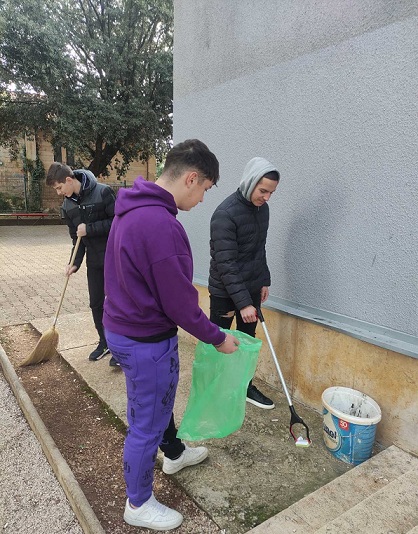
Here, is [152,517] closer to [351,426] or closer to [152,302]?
[152,302]

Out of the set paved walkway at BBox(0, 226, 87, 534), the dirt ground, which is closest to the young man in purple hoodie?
the dirt ground

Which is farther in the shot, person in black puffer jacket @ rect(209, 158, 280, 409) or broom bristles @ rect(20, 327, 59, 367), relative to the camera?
broom bristles @ rect(20, 327, 59, 367)

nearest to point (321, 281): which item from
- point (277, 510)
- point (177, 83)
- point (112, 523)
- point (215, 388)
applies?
point (215, 388)

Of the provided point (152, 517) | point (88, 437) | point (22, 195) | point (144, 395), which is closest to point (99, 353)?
point (88, 437)

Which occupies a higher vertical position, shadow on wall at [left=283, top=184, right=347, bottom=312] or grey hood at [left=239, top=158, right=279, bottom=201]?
grey hood at [left=239, top=158, right=279, bottom=201]

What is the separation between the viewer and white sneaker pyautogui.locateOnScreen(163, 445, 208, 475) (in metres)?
2.24

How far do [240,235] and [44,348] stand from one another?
7.61 feet

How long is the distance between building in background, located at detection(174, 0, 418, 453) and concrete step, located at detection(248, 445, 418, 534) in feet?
1.28

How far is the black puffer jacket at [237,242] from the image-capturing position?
262cm

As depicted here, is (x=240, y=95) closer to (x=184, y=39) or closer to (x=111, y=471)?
(x=184, y=39)

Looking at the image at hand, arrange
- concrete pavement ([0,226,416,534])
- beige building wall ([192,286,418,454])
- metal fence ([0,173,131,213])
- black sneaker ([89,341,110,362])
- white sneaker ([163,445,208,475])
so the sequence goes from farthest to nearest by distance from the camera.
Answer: metal fence ([0,173,131,213]), black sneaker ([89,341,110,362]), beige building wall ([192,286,418,454]), white sneaker ([163,445,208,475]), concrete pavement ([0,226,416,534])

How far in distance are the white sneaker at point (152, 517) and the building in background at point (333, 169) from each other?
1.44 meters

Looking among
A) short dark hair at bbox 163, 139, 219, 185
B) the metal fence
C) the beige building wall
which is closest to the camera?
short dark hair at bbox 163, 139, 219, 185

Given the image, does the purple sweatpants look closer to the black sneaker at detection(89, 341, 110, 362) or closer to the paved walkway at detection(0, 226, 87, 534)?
the paved walkway at detection(0, 226, 87, 534)
